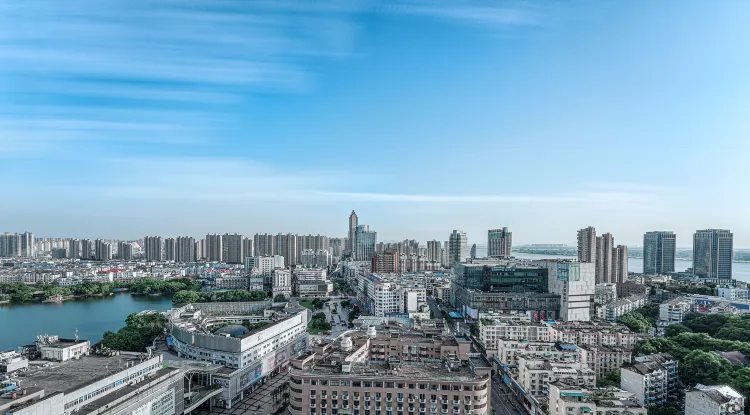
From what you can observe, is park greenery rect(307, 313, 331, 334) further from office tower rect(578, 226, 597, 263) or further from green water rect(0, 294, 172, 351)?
office tower rect(578, 226, 597, 263)

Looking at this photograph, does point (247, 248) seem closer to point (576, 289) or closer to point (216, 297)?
point (216, 297)

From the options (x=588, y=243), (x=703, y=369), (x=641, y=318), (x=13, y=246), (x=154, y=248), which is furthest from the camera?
(x=13, y=246)

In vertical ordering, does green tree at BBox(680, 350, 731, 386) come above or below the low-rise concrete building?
A: below

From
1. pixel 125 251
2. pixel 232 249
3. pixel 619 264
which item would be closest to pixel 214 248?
pixel 232 249

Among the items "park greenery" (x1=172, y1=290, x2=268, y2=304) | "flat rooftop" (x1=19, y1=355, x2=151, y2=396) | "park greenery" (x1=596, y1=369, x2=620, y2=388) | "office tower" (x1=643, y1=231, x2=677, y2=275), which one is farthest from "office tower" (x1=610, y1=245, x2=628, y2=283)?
"flat rooftop" (x1=19, y1=355, x2=151, y2=396)

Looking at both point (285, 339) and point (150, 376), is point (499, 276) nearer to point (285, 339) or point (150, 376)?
point (285, 339)

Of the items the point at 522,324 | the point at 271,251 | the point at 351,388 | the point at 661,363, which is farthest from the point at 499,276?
the point at 271,251
